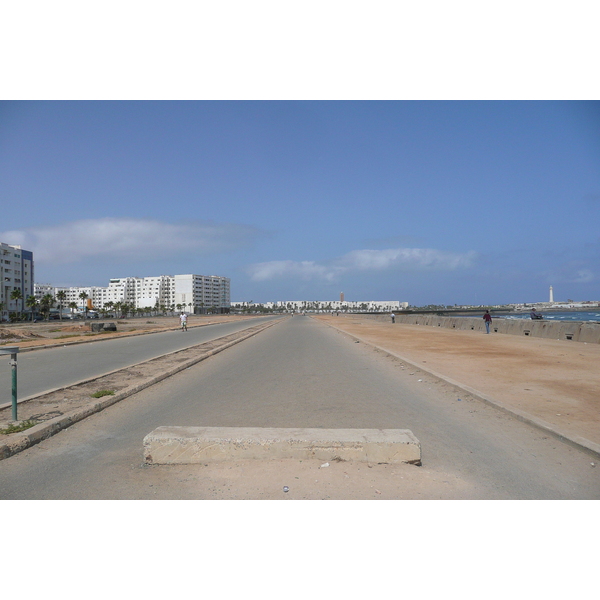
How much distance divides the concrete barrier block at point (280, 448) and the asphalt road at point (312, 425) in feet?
0.58

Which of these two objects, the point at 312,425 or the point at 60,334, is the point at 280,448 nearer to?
the point at 312,425

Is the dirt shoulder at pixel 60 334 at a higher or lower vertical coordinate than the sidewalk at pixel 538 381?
lower

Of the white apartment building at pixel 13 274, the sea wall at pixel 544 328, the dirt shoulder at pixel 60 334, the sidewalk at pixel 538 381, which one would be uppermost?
the white apartment building at pixel 13 274

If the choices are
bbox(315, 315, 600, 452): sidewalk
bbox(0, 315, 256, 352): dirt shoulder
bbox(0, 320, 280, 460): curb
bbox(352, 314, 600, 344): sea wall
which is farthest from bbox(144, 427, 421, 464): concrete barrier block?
bbox(352, 314, 600, 344): sea wall

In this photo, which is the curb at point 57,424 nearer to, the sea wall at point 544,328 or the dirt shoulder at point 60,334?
the dirt shoulder at point 60,334

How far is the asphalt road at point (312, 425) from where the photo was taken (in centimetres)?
446

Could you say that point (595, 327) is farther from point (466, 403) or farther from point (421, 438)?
point (421, 438)

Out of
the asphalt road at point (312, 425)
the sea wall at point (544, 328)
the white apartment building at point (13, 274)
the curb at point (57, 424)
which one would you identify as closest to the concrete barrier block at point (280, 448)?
the asphalt road at point (312, 425)

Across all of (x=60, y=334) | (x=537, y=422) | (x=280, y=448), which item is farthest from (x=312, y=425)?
(x=60, y=334)

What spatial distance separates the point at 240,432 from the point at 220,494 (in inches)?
49.1

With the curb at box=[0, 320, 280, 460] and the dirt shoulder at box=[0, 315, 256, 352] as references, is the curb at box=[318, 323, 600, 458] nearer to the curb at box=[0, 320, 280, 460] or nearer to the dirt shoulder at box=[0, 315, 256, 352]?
the curb at box=[0, 320, 280, 460]

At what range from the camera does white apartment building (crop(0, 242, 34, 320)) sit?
342 feet

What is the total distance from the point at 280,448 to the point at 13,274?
124 meters

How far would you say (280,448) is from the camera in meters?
5.18
